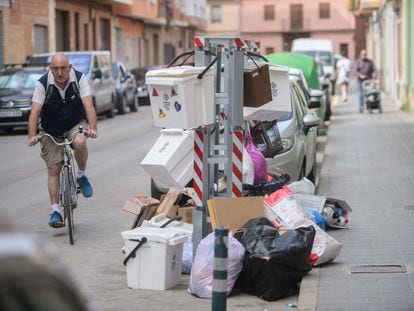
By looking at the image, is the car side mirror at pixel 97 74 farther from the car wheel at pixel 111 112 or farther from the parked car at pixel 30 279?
the parked car at pixel 30 279

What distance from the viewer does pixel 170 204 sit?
8.79m

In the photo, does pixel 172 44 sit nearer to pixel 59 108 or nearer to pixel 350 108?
pixel 350 108

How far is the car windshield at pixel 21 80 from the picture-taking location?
83.1 feet

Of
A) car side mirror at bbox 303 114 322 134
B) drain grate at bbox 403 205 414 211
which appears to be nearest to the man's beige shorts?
drain grate at bbox 403 205 414 211

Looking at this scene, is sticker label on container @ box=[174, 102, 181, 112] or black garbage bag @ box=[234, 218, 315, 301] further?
sticker label on container @ box=[174, 102, 181, 112]

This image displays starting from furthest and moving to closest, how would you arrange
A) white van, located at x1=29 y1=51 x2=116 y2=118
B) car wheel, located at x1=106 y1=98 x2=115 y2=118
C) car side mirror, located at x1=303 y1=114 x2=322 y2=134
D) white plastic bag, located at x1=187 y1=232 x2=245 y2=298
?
car wheel, located at x1=106 y1=98 x2=115 y2=118 < white van, located at x1=29 y1=51 x2=116 y2=118 < car side mirror, located at x1=303 y1=114 x2=322 y2=134 < white plastic bag, located at x1=187 y1=232 x2=245 y2=298

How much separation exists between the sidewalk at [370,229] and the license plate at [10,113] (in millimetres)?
7559

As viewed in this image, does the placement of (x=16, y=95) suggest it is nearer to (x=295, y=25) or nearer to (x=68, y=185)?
(x=68, y=185)

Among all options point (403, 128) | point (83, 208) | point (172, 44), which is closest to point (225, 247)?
point (83, 208)

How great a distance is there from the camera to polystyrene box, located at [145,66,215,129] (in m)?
7.46

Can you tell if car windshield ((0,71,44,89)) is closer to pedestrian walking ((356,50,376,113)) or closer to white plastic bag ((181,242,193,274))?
pedestrian walking ((356,50,376,113))

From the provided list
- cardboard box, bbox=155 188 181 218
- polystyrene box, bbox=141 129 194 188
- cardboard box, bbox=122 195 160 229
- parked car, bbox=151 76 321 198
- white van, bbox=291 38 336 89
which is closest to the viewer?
polystyrene box, bbox=141 129 194 188

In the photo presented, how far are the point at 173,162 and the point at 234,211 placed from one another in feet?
2.42

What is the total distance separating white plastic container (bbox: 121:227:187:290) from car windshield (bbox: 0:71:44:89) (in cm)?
1825
